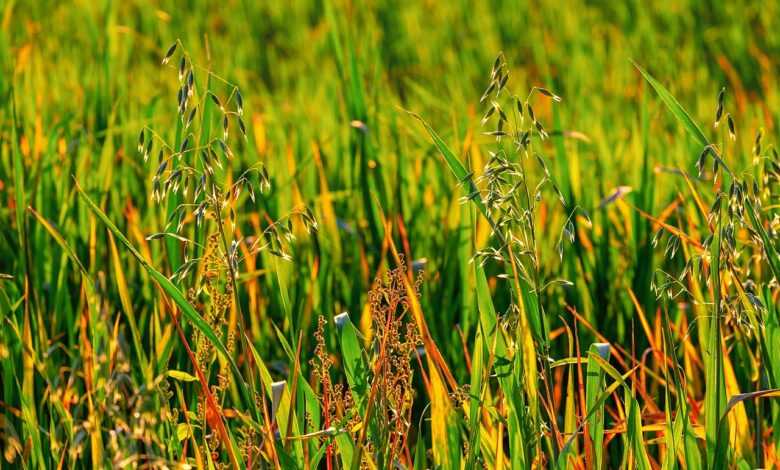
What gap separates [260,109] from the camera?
3.23 meters

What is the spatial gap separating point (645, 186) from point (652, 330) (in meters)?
0.33

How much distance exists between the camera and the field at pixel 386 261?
3.50 ft

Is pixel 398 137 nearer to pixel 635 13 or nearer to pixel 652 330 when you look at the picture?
pixel 652 330

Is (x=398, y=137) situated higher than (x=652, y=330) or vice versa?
(x=398, y=137)

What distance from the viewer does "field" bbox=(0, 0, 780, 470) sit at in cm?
107

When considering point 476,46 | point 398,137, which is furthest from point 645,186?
point 476,46

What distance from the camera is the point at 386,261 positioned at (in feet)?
4.72

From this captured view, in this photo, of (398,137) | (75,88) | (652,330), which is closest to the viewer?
(652,330)

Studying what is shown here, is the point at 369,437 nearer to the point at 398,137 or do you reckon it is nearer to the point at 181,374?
the point at 181,374

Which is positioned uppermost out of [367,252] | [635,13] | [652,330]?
[635,13]

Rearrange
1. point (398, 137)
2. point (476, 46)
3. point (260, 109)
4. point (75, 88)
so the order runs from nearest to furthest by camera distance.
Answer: point (398, 137) < point (75, 88) < point (260, 109) < point (476, 46)

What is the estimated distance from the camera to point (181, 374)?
118 cm

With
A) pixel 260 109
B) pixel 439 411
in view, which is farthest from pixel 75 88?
pixel 439 411

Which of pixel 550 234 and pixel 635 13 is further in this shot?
pixel 635 13
